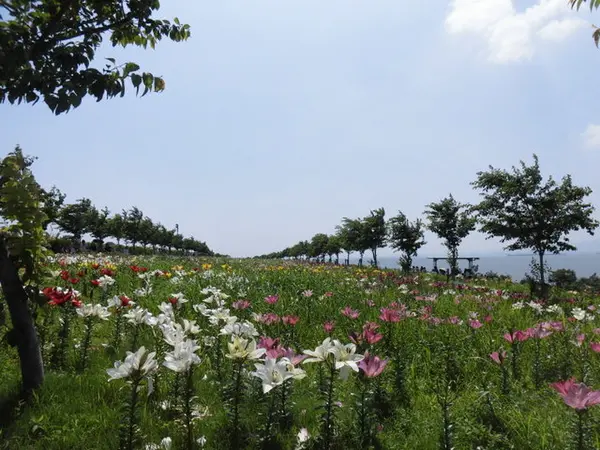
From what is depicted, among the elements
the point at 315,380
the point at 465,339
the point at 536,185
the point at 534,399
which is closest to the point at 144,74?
the point at 315,380

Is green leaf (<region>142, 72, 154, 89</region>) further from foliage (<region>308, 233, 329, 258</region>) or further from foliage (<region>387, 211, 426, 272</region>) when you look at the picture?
foliage (<region>308, 233, 329, 258</region>)

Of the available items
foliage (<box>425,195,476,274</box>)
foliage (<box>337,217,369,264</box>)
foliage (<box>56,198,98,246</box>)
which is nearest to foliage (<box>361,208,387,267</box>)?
foliage (<box>337,217,369,264</box>)

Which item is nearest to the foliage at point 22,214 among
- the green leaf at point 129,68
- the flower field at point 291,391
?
the flower field at point 291,391

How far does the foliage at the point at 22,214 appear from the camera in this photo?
111 inches

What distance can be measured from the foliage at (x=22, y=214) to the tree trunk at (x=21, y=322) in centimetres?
8

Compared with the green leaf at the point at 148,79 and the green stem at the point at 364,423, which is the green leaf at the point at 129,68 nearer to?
the green leaf at the point at 148,79

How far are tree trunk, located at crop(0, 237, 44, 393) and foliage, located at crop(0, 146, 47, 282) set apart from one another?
8cm

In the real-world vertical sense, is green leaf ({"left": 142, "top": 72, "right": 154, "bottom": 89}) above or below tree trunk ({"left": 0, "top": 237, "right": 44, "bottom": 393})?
above

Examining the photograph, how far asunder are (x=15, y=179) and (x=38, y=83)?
909mm

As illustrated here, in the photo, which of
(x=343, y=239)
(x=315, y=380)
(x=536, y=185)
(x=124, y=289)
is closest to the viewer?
(x=315, y=380)

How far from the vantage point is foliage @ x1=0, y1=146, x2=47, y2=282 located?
2824 millimetres

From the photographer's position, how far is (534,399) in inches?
137

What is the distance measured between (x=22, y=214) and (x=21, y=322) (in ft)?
2.88

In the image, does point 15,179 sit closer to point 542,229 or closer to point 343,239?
point 542,229
